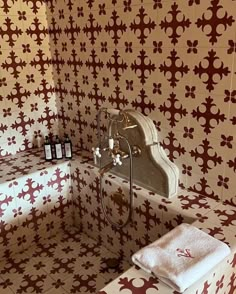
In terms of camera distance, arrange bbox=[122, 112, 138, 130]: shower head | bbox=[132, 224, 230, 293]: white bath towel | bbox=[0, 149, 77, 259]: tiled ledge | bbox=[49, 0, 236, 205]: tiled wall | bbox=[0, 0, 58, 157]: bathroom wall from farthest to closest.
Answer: bbox=[0, 0, 58, 157]: bathroom wall
bbox=[0, 149, 77, 259]: tiled ledge
bbox=[122, 112, 138, 130]: shower head
bbox=[49, 0, 236, 205]: tiled wall
bbox=[132, 224, 230, 293]: white bath towel

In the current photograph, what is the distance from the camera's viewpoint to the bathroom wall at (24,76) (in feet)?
6.00

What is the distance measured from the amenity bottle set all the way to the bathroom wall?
210 millimetres

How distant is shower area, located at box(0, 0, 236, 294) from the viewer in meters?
1.22

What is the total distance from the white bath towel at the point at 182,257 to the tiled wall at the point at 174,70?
0.29 m

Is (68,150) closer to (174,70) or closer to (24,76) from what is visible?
(24,76)

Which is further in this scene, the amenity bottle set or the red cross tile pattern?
the amenity bottle set

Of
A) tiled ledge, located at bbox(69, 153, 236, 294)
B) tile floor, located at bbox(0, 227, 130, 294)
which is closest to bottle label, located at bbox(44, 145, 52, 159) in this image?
tiled ledge, located at bbox(69, 153, 236, 294)

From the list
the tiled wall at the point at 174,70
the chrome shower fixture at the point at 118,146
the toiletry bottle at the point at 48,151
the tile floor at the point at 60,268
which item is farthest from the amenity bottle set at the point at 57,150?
the tile floor at the point at 60,268

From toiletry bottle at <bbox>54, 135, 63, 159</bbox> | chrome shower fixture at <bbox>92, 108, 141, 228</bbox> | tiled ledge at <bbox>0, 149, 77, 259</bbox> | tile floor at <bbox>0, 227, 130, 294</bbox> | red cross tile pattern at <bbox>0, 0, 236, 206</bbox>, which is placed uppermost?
red cross tile pattern at <bbox>0, 0, 236, 206</bbox>

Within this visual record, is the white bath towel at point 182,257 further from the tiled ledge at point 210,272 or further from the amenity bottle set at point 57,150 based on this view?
the amenity bottle set at point 57,150

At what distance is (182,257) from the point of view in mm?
1012

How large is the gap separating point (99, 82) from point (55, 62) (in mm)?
444

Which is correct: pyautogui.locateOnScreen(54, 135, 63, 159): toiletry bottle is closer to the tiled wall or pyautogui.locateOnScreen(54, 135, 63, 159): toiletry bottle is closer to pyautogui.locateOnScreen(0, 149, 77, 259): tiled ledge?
pyautogui.locateOnScreen(0, 149, 77, 259): tiled ledge

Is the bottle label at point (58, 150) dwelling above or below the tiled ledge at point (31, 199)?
above
